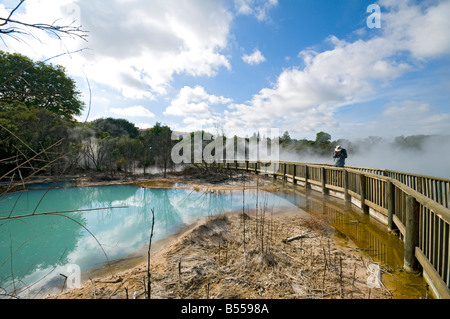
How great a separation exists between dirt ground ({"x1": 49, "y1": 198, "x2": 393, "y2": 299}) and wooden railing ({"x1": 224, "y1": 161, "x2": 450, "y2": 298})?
2.17 ft

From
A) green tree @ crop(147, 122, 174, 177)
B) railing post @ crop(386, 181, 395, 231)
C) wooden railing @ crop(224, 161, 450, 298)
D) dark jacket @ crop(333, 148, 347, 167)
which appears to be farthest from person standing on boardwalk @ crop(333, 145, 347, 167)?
green tree @ crop(147, 122, 174, 177)

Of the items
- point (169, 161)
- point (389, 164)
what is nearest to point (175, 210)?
point (169, 161)

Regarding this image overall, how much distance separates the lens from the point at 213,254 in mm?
3920

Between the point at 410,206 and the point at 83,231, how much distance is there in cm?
864

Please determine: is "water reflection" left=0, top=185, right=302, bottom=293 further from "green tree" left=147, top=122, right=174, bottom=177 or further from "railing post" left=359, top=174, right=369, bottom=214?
"green tree" left=147, top=122, right=174, bottom=177

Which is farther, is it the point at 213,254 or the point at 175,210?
the point at 175,210

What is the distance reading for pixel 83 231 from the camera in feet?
22.3

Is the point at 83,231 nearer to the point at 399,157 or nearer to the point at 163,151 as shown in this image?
the point at 163,151

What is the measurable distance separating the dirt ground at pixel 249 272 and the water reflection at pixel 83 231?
32.4 inches

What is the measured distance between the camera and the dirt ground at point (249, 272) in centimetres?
272

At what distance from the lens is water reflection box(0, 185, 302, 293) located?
429cm
